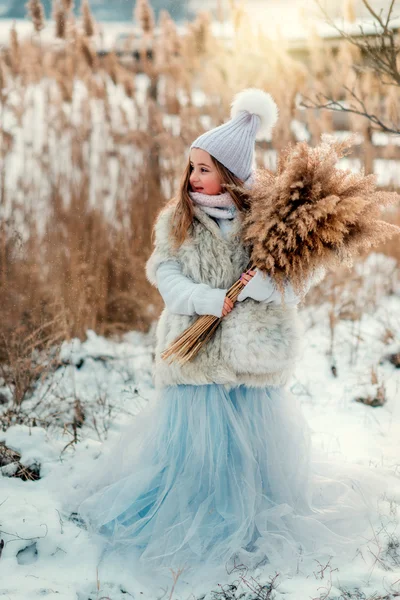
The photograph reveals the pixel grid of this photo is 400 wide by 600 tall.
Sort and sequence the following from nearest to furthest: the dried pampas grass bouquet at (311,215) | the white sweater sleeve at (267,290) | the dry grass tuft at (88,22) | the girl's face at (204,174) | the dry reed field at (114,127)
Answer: the dried pampas grass bouquet at (311,215) < the white sweater sleeve at (267,290) < the girl's face at (204,174) < the dry reed field at (114,127) < the dry grass tuft at (88,22)

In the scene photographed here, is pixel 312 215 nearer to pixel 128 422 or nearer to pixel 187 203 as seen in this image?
pixel 187 203

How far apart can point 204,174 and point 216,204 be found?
12cm

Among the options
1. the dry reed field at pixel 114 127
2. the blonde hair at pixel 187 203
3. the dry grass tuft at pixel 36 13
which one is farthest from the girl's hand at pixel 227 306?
the dry grass tuft at pixel 36 13

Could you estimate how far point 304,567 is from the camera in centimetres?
206

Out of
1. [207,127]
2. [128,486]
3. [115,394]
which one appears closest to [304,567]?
[128,486]

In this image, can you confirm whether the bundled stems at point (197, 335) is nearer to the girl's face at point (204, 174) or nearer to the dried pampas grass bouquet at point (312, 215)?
the dried pampas grass bouquet at point (312, 215)

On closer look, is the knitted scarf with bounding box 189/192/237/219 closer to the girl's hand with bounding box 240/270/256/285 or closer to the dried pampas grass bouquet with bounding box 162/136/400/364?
the dried pampas grass bouquet with bounding box 162/136/400/364

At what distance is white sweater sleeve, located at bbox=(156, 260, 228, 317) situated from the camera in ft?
6.93

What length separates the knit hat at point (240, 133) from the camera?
217cm

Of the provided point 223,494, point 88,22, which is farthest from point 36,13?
point 223,494

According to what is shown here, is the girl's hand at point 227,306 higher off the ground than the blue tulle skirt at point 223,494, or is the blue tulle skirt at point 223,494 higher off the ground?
the girl's hand at point 227,306

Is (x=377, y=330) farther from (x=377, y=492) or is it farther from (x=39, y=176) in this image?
A: (x=39, y=176)

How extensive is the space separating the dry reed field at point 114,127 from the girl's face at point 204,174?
201 centimetres

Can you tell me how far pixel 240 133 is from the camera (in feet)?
7.16
